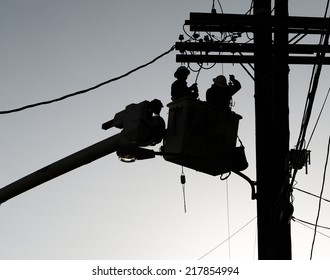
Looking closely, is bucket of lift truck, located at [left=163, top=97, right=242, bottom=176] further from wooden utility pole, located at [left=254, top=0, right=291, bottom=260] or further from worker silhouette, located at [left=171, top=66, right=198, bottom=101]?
wooden utility pole, located at [left=254, top=0, right=291, bottom=260]

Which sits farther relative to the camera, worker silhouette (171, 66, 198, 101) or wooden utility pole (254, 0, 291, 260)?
worker silhouette (171, 66, 198, 101)

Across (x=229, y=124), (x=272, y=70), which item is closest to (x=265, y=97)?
(x=272, y=70)

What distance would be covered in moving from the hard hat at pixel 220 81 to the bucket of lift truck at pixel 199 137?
636 mm

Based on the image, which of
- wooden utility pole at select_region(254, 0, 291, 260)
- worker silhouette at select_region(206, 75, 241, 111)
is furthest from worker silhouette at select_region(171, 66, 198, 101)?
wooden utility pole at select_region(254, 0, 291, 260)

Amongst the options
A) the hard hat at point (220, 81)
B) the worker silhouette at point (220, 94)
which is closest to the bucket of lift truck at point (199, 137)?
the worker silhouette at point (220, 94)

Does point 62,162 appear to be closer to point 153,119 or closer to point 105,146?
point 105,146

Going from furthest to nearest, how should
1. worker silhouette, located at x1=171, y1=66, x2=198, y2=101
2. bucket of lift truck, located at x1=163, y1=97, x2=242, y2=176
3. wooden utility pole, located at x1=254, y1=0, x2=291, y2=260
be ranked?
worker silhouette, located at x1=171, y1=66, x2=198, y2=101, wooden utility pole, located at x1=254, y1=0, x2=291, y2=260, bucket of lift truck, located at x1=163, y1=97, x2=242, y2=176

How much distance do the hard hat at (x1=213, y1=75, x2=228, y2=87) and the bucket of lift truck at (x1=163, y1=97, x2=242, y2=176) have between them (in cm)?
64

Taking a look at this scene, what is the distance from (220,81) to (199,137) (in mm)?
1393

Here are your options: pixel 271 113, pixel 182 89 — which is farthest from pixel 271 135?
pixel 182 89

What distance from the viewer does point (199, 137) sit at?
28.0 feet

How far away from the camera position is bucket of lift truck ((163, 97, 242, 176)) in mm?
8492

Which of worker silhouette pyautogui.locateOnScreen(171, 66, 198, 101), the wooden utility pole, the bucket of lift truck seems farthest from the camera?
worker silhouette pyautogui.locateOnScreen(171, 66, 198, 101)

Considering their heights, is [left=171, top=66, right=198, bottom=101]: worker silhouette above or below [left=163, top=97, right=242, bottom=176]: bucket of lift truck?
above
